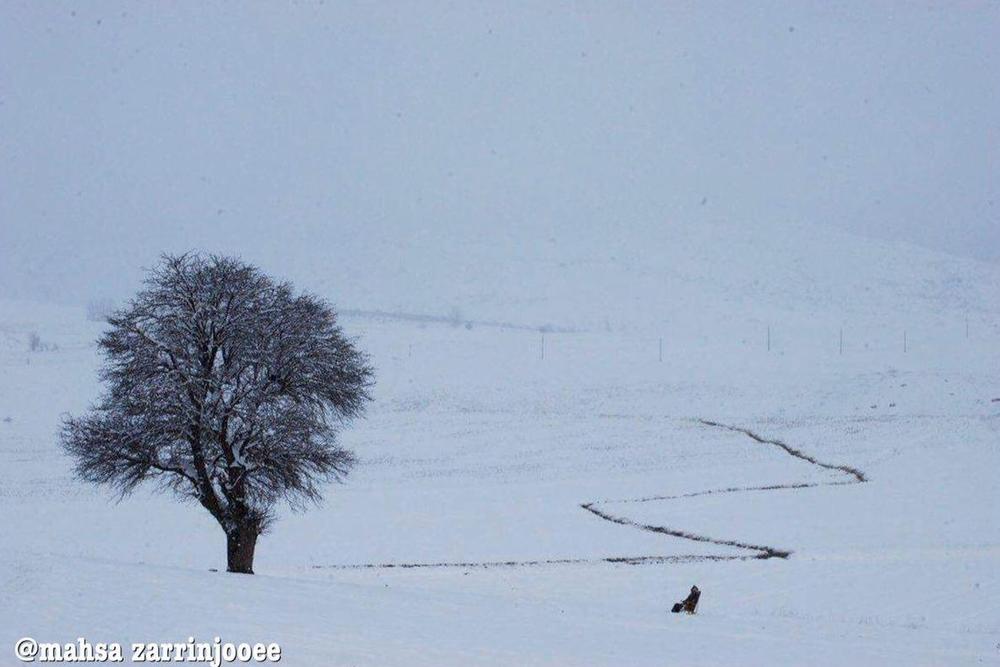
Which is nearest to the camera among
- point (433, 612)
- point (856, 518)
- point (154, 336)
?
point (433, 612)

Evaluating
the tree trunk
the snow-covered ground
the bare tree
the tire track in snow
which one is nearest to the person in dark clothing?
the snow-covered ground

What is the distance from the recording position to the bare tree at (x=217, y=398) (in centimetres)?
2189

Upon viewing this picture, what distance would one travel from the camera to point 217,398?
22.3 metres

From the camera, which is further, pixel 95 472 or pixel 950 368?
pixel 950 368

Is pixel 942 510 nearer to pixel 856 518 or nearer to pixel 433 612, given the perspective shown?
pixel 856 518

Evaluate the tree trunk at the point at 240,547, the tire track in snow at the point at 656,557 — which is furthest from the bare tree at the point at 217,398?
the tire track in snow at the point at 656,557

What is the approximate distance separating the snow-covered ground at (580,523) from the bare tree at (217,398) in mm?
2229

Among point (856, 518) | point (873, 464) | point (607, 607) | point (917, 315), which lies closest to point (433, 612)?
point (607, 607)

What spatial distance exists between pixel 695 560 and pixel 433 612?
12094 mm

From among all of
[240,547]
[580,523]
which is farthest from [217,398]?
[580,523]

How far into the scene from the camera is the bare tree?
71.8 ft

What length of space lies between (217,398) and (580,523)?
50.3 feet

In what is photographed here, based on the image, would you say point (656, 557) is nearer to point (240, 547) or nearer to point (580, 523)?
point (580, 523)

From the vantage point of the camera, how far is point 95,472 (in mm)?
23812
